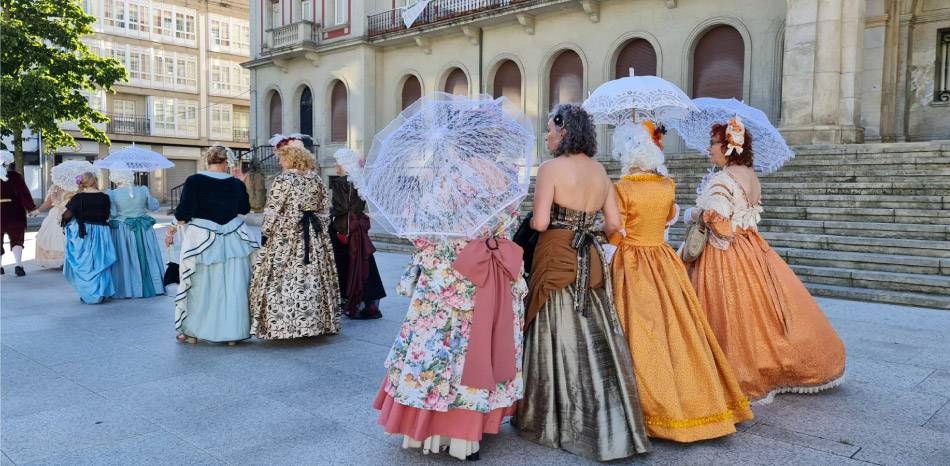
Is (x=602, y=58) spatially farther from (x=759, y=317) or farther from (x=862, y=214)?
(x=759, y=317)

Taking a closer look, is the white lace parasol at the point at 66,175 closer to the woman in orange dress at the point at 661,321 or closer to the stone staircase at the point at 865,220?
the woman in orange dress at the point at 661,321

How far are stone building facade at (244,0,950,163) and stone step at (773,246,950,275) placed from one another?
5038mm

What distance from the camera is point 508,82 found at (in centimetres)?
2116

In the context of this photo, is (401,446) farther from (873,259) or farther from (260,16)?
(260,16)

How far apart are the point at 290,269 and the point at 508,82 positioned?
16.4 metres

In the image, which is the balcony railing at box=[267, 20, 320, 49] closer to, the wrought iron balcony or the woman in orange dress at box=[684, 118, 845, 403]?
the wrought iron balcony

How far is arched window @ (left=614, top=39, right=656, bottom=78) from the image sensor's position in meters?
17.6

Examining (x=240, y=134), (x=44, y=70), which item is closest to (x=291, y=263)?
(x=44, y=70)

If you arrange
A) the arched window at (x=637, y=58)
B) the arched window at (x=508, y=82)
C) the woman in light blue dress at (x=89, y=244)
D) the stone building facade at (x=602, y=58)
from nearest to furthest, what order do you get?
1. the woman in light blue dress at (x=89, y=244)
2. the stone building facade at (x=602, y=58)
3. the arched window at (x=637, y=58)
4. the arched window at (x=508, y=82)

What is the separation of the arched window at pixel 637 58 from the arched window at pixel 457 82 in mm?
5808

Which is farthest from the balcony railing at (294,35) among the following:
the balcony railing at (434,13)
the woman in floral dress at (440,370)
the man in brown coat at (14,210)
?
the woman in floral dress at (440,370)

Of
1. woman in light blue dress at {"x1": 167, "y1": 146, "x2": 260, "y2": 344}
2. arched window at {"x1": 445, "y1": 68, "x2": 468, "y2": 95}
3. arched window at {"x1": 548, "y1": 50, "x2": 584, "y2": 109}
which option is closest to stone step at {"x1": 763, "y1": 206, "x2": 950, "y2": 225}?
woman in light blue dress at {"x1": 167, "y1": 146, "x2": 260, "y2": 344}

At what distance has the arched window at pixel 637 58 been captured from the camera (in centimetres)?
1762

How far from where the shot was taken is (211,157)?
231 inches
